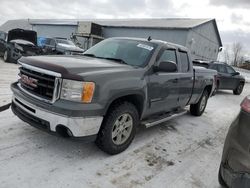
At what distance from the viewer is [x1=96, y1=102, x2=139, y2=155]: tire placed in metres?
3.67

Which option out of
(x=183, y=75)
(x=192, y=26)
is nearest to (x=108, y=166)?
(x=183, y=75)

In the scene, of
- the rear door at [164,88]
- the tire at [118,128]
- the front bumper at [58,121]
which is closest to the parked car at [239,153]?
the tire at [118,128]

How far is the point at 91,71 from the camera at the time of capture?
3.45 meters

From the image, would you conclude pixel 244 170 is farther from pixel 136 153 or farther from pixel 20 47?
pixel 20 47

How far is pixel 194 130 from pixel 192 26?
20.3 meters

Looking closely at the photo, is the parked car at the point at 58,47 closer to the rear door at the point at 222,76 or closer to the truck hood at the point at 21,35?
the truck hood at the point at 21,35

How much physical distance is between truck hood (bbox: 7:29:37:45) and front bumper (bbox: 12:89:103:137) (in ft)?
39.6

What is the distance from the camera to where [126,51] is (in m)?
4.71

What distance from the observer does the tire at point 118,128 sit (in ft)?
12.0

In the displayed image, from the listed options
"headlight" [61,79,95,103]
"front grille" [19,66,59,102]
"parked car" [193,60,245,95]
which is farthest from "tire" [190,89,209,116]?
"parked car" [193,60,245,95]

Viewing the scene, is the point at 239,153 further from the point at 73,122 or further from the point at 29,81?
the point at 29,81

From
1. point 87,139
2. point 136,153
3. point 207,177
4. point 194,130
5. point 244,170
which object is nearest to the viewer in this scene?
point 244,170

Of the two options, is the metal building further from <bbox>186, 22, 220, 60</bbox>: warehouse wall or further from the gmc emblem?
the gmc emblem

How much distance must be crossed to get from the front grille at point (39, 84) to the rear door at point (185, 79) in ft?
9.21
